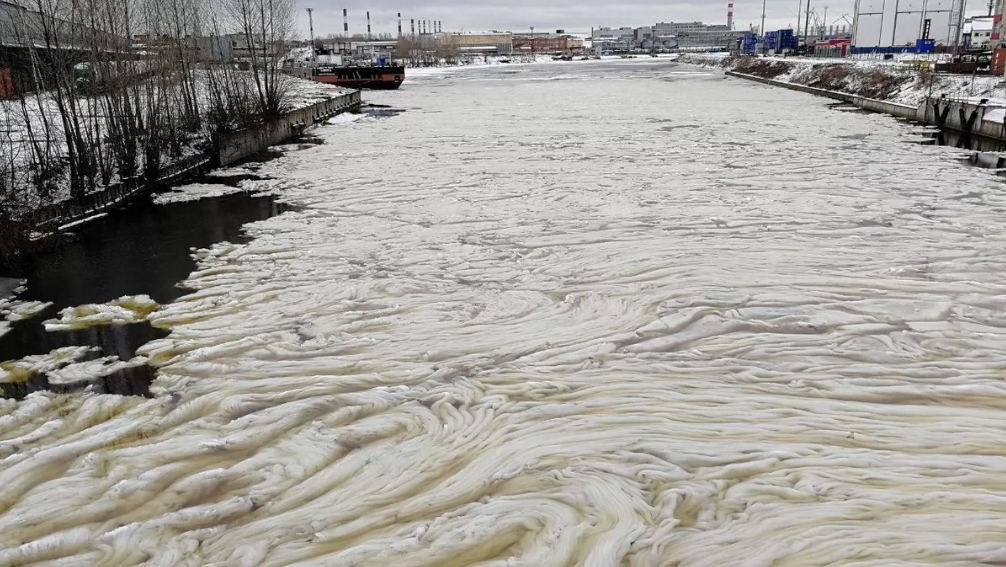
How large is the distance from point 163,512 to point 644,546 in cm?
204

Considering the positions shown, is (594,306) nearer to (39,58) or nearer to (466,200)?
(466,200)

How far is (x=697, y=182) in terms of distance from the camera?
10086mm

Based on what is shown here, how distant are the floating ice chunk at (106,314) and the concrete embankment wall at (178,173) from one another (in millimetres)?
2467

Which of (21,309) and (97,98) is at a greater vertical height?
(97,98)

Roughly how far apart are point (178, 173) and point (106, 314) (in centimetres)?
703

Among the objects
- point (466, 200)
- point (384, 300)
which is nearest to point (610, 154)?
point (466, 200)

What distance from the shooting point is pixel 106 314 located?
5.58 m

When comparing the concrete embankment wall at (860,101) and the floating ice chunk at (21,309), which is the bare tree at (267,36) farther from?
the concrete embankment wall at (860,101)

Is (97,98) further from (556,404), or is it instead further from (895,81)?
(895,81)

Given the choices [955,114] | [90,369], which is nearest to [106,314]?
[90,369]

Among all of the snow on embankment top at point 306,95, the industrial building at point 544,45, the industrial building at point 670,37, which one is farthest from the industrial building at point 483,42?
the snow on embankment top at point 306,95

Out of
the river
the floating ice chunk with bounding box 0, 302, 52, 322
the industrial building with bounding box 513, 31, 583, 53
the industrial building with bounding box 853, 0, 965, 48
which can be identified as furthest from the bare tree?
the industrial building with bounding box 513, 31, 583, 53

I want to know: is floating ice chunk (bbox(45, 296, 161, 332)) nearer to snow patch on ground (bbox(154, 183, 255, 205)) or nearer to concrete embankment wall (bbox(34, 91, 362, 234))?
concrete embankment wall (bbox(34, 91, 362, 234))

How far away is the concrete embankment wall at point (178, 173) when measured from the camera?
27.9 feet
